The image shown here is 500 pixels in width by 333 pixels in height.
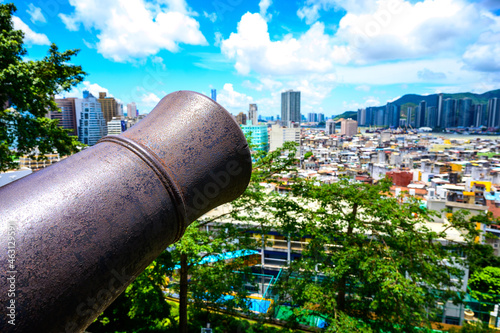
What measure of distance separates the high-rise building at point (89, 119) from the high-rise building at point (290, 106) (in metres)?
118

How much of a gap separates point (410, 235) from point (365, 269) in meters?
1.28

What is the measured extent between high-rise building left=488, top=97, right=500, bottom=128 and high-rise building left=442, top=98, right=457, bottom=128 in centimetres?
1490

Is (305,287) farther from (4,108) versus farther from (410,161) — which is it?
(410,161)

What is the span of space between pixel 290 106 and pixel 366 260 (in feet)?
578

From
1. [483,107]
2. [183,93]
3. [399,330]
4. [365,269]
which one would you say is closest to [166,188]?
[183,93]

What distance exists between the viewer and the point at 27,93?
628 cm

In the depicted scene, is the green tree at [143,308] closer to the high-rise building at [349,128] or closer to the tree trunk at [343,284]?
the tree trunk at [343,284]

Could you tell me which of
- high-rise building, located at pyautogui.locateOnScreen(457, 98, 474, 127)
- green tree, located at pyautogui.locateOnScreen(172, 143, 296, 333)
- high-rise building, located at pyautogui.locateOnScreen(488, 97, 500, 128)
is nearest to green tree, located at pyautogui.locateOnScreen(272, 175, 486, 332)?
green tree, located at pyautogui.locateOnScreen(172, 143, 296, 333)

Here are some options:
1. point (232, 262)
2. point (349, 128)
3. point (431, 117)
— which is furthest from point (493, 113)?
point (232, 262)

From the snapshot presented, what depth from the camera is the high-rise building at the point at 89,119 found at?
216 ft

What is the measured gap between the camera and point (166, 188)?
4.62 feet

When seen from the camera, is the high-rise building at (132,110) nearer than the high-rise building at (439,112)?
Yes

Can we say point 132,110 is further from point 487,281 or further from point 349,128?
point 349,128

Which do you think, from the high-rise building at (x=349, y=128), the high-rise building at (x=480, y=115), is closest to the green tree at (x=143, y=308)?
the high-rise building at (x=349, y=128)
